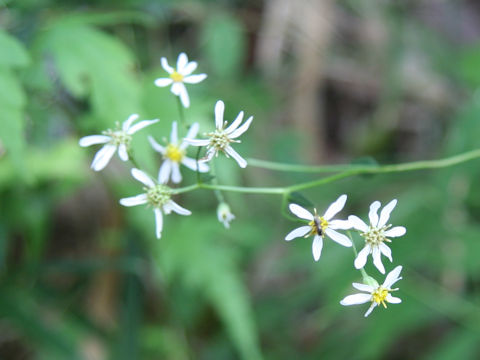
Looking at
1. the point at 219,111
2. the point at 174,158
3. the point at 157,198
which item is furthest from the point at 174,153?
the point at 219,111

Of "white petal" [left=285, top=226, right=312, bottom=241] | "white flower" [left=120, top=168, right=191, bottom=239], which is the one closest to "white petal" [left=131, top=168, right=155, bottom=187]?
"white flower" [left=120, top=168, right=191, bottom=239]

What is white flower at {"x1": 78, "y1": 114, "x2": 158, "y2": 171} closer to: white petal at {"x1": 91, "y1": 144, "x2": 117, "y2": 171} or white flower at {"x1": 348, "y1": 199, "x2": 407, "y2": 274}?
white petal at {"x1": 91, "y1": 144, "x2": 117, "y2": 171}

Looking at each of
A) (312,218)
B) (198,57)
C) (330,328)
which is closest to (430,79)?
(198,57)

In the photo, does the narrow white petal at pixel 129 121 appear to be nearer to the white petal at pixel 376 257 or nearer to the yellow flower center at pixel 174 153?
the yellow flower center at pixel 174 153

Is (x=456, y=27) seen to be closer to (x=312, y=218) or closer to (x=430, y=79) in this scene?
(x=430, y=79)

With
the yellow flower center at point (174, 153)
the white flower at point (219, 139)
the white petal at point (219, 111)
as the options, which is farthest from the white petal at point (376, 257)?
the yellow flower center at point (174, 153)

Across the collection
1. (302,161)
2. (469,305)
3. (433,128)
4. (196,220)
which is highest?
(433,128)

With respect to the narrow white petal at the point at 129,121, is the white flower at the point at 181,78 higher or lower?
higher
